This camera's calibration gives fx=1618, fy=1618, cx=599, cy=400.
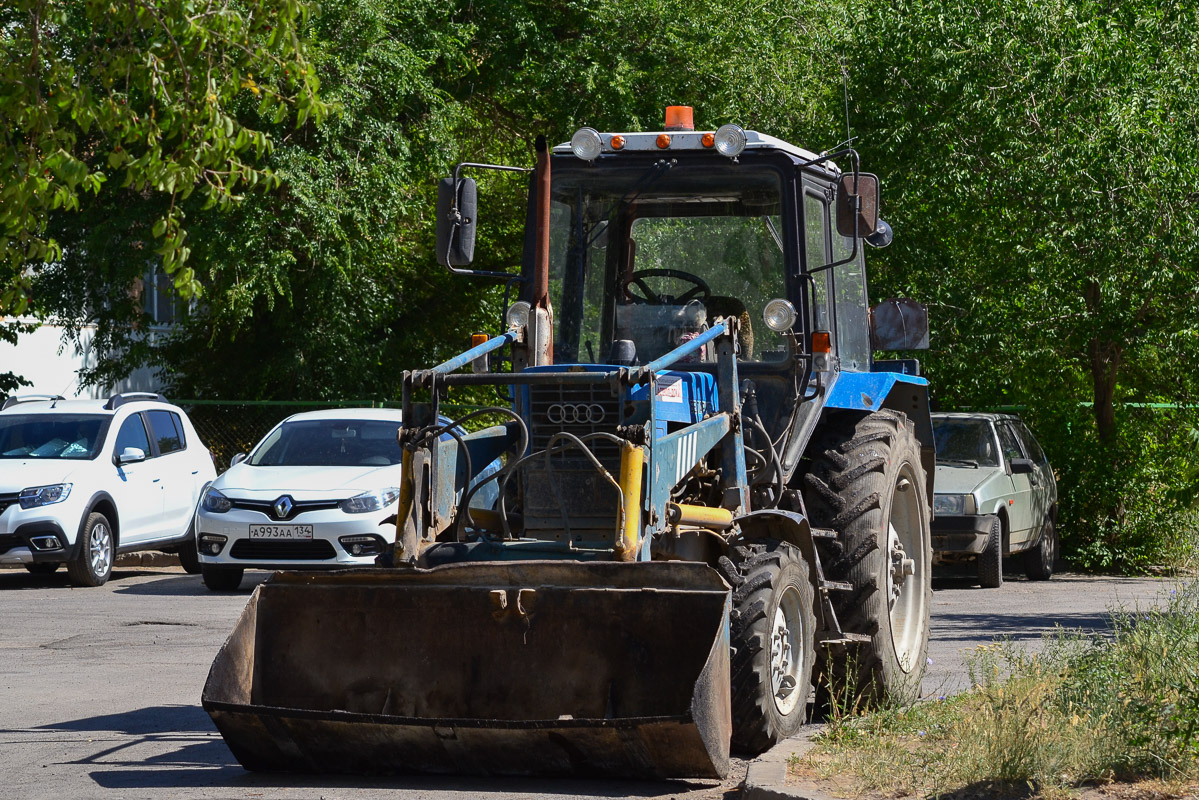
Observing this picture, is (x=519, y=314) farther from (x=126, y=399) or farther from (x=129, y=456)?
(x=126, y=399)

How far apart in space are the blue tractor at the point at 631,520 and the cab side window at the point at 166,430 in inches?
388

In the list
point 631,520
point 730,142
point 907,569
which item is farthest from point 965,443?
point 631,520

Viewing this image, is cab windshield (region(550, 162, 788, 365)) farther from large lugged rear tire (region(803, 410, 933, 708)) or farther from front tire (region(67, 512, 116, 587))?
front tire (region(67, 512, 116, 587))

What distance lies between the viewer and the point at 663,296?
851 cm

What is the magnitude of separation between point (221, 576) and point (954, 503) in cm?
710

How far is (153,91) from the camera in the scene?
7.61 metres

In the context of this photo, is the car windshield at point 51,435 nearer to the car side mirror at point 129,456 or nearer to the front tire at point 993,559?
the car side mirror at point 129,456

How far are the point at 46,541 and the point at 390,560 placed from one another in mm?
9538

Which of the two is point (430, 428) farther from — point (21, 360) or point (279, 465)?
point (21, 360)

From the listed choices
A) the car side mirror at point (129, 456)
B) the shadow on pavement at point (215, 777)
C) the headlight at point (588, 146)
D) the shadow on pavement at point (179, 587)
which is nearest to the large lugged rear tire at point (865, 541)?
the shadow on pavement at point (215, 777)

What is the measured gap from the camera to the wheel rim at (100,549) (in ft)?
52.7

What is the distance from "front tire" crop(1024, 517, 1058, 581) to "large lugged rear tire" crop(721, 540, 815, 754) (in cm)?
1062

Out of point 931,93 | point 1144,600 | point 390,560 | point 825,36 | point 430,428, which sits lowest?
point 1144,600

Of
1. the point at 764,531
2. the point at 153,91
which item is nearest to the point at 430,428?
the point at 764,531
